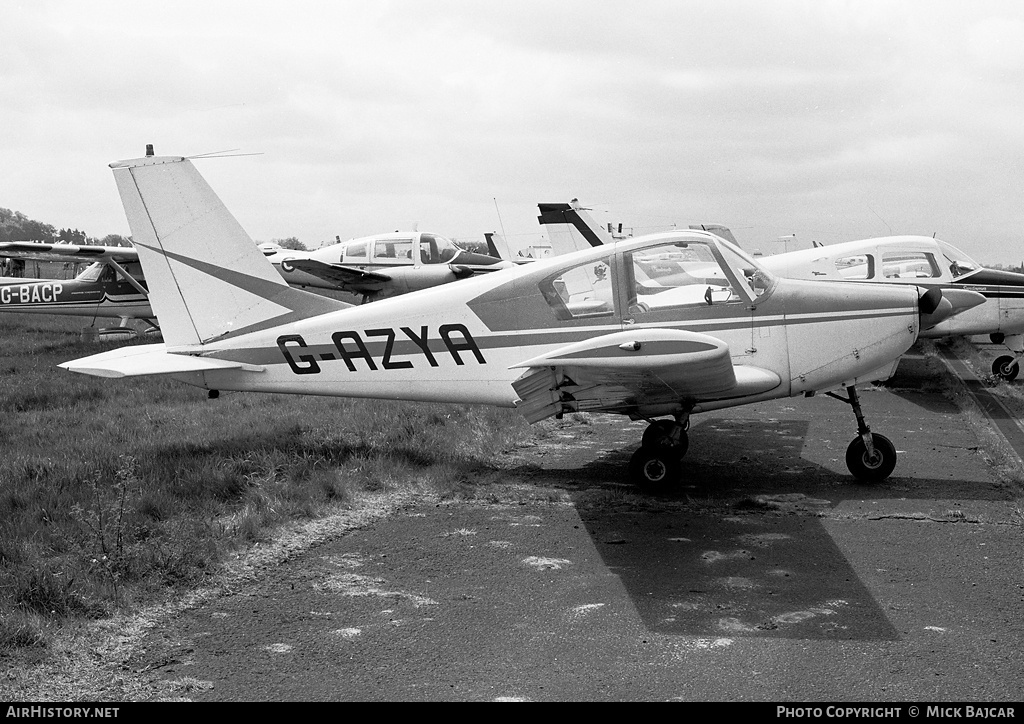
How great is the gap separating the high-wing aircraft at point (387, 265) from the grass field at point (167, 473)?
354 inches

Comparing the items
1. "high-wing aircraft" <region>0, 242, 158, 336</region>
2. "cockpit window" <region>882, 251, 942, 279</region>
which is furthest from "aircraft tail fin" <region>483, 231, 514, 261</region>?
"cockpit window" <region>882, 251, 942, 279</region>

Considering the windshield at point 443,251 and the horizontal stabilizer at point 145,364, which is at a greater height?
the windshield at point 443,251

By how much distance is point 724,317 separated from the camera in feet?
22.8

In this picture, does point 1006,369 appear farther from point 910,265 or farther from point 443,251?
point 443,251

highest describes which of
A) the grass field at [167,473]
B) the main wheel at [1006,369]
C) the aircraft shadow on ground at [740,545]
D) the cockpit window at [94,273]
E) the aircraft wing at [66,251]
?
the aircraft wing at [66,251]

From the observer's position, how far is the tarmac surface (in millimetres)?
3699

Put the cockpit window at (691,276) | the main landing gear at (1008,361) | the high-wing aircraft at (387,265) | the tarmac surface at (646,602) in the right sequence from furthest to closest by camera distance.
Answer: the high-wing aircraft at (387,265), the main landing gear at (1008,361), the cockpit window at (691,276), the tarmac surface at (646,602)

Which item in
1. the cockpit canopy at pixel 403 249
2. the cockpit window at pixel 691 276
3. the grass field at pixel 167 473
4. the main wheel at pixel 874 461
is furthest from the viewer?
the cockpit canopy at pixel 403 249

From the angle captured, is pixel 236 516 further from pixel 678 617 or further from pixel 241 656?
pixel 678 617

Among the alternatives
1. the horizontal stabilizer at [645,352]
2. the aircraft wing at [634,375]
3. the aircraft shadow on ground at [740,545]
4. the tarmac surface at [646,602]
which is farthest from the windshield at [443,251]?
the horizontal stabilizer at [645,352]

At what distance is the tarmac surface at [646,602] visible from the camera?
146 inches

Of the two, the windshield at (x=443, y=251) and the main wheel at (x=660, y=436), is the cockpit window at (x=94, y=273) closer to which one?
the windshield at (x=443, y=251)

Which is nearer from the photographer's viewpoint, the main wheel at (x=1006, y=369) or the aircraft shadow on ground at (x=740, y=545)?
the aircraft shadow on ground at (x=740, y=545)

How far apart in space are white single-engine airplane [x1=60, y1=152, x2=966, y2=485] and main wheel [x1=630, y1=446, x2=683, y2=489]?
0.04 feet
